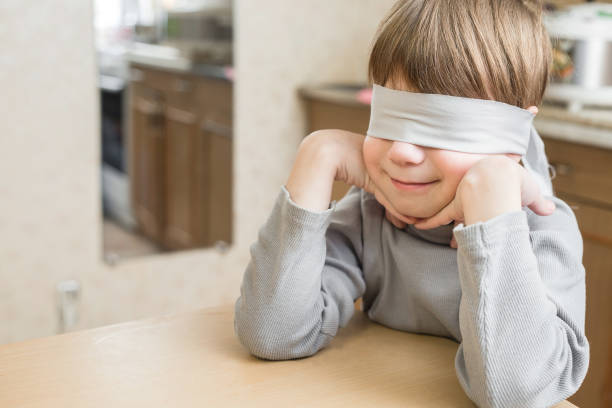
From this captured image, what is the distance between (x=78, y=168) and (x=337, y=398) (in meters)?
1.73

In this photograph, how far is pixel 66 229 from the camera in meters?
2.18

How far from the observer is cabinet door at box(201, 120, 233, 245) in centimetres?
243

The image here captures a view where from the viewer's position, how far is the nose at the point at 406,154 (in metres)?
0.69

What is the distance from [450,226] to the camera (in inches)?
31.0

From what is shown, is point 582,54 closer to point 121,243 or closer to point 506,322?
point 506,322

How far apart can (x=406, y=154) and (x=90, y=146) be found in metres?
1.68

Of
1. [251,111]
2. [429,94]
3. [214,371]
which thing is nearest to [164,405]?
[214,371]

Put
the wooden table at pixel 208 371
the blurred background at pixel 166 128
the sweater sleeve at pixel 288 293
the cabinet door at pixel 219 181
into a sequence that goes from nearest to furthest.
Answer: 1. the wooden table at pixel 208 371
2. the sweater sleeve at pixel 288 293
3. the blurred background at pixel 166 128
4. the cabinet door at pixel 219 181

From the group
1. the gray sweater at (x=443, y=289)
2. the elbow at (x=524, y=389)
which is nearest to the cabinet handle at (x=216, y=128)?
the gray sweater at (x=443, y=289)

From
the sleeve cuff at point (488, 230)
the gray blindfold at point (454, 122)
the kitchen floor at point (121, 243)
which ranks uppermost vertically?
the gray blindfold at point (454, 122)

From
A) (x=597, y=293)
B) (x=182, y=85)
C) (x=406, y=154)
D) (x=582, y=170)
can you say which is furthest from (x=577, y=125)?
(x=182, y=85)

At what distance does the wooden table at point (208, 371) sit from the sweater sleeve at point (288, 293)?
0.02m

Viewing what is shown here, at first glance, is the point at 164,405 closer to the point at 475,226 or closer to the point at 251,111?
the point at 475,226

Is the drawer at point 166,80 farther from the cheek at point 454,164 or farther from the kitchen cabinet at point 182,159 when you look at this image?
the cheek at point 454,164
